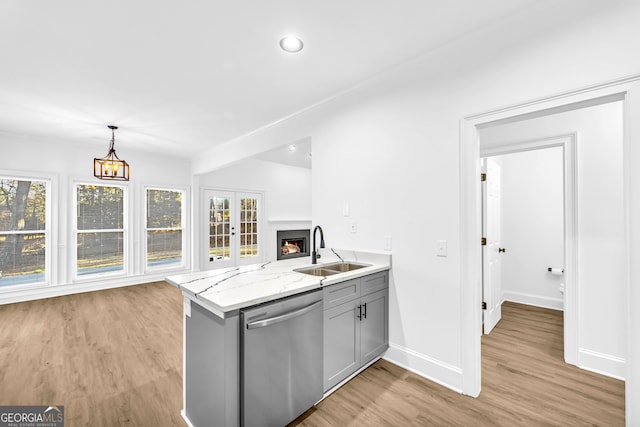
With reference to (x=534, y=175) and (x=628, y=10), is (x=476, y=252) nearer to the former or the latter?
(x=628, y=10)

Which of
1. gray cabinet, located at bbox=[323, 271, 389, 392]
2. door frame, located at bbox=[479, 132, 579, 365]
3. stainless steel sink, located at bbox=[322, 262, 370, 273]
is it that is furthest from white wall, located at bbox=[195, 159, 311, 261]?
door frame, located at bbox=[479, 132, 579, 365]

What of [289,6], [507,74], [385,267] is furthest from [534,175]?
[289,6]

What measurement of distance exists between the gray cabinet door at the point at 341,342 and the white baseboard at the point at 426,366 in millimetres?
449

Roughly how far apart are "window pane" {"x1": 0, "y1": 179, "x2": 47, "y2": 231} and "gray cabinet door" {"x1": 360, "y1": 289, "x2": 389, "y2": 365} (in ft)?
18.4

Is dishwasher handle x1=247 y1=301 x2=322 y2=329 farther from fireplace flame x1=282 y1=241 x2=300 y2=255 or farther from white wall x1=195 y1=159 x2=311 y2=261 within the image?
fireplace flame x1=282 y1=241 x2=300 y2=255

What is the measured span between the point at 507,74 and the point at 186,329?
9.04 ft

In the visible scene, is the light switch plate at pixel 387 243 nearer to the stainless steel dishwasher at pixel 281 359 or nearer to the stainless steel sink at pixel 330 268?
the stainless steel sink at pixel 330 268

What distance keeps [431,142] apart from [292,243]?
5598 millimetres

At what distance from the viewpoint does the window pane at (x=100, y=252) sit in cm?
514

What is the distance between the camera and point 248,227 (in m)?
6.79

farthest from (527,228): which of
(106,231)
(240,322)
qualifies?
(106,231)

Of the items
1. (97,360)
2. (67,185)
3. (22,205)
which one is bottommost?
(97,360)

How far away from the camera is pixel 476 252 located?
2.11m

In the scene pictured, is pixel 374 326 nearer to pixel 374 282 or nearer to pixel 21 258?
pixel 374 282
